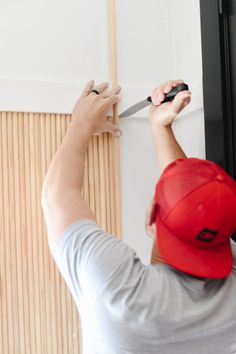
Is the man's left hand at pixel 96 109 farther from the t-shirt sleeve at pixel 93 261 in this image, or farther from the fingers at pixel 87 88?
the t-shirt sleeve at pixel 93 261

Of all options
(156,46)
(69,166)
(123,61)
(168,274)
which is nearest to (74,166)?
(69,166)

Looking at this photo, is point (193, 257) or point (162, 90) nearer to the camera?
point (193, 257)

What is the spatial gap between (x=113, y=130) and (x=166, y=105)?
160 mm

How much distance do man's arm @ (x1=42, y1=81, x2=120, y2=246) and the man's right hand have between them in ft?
0.36

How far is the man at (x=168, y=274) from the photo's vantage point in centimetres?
61

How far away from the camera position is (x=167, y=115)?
3.18 feet

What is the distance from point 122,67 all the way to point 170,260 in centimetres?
64

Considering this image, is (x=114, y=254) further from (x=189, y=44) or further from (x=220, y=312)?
(x=189, y=44)

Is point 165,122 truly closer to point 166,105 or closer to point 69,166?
point 166,105

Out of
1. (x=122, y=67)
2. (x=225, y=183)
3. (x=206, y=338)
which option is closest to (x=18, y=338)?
(x=206, y=338)

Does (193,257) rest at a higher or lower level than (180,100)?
lower

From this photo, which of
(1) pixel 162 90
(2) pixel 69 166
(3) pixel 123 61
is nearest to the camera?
(2) pixel 69 166

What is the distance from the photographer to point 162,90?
3.09 ft

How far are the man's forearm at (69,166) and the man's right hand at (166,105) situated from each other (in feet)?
0.61
